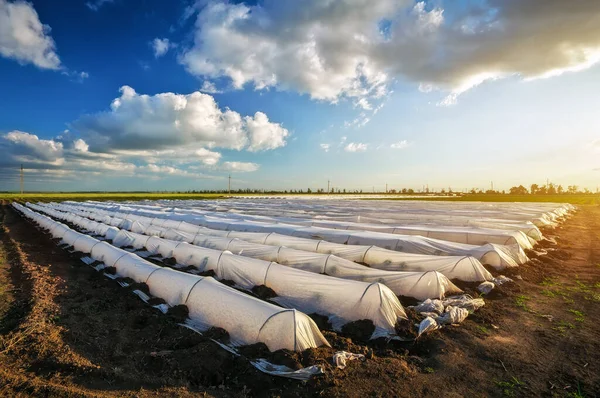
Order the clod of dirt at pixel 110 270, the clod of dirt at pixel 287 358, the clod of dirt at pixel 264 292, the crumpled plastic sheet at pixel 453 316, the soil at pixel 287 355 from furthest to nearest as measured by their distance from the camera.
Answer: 1. the clod of dirt at pixel 110 270
2. the clod of dirt at pixel 264 292
3. the crumpled plastic sheet at pixel 453 316
4. the clod of dirt at pixel 287 358
5. the soil at pixel 287 355

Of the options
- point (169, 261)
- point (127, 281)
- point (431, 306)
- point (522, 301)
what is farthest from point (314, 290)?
point (169, 261)

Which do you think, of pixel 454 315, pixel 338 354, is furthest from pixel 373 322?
pixel 454 315

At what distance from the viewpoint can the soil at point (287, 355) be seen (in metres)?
4.55

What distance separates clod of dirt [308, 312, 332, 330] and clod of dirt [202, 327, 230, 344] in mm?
1932

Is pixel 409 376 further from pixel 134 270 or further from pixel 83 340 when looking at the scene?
pixel 134 270

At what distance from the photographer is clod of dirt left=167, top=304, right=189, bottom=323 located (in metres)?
6.77

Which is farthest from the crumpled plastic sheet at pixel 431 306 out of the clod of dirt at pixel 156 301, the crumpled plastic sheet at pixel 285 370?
the clod of dirt at pixel 156 301

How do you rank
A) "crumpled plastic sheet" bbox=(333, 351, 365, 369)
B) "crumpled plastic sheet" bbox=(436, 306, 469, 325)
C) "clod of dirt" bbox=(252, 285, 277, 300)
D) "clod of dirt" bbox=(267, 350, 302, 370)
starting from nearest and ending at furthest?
1. "clod of dirt" bbox=(267, 350, 302, 370)
2. "crumpled plastic sheet" bbox=(333, 351, 365, 369)
3. "crumpled plastic sheet" bbox=(436, 306, 469, 325)
4. "clod of dirt" bbox=(252, 285, 277, 300)

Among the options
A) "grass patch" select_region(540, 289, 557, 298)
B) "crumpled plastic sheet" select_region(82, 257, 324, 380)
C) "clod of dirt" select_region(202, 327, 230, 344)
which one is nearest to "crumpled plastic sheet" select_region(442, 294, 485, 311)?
"grass patch" select_region(540, 289, 557, 298)

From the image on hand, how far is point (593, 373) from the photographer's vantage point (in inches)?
192

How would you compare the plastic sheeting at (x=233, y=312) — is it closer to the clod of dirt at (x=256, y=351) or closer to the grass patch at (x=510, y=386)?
the clod of dirt at (x=256, y=351)

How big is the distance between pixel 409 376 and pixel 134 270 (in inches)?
317

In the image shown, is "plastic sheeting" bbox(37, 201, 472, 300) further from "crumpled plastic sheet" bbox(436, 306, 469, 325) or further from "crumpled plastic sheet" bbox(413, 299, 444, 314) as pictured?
"crumpled plastic sheet" bbox(436, 306, 469, 325)

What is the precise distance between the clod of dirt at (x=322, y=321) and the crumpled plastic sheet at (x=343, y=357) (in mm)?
1247
